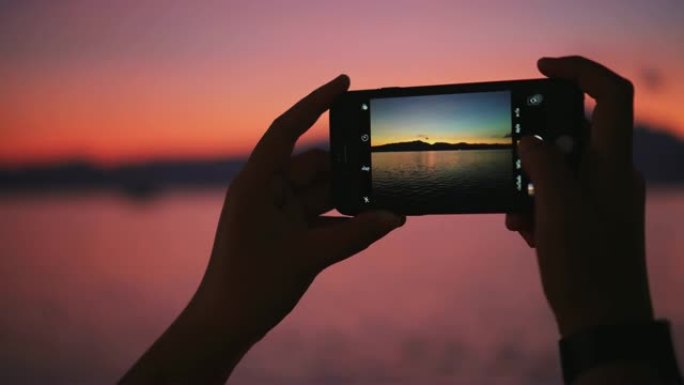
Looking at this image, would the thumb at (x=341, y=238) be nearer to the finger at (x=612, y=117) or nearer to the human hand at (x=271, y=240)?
the human hand at (x=271, y=240)

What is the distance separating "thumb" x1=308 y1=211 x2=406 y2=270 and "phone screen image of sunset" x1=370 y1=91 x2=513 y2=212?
0.22 feet

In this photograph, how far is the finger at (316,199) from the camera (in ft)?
2.38

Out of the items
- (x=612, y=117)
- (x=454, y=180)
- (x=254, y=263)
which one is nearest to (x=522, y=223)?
(x=454, y=180)

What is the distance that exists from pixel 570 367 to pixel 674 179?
30.3 inches

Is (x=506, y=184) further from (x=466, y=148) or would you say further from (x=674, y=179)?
(x=674, y=179)

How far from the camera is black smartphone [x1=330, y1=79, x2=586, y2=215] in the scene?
0.68 metres

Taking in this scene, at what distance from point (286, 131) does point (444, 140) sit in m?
0.19

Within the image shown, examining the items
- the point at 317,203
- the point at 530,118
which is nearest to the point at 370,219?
the point at 317,203

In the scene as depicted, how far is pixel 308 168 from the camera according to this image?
75cm

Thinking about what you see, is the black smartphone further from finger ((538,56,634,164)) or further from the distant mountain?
finger ((538,56,634,164))

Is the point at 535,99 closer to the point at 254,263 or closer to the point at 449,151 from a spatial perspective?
the point at 449,151

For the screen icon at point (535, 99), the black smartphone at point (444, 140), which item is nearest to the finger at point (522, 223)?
the black smartphone at point (444, 140)

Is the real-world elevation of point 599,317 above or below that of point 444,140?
below

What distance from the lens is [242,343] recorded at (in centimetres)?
60
